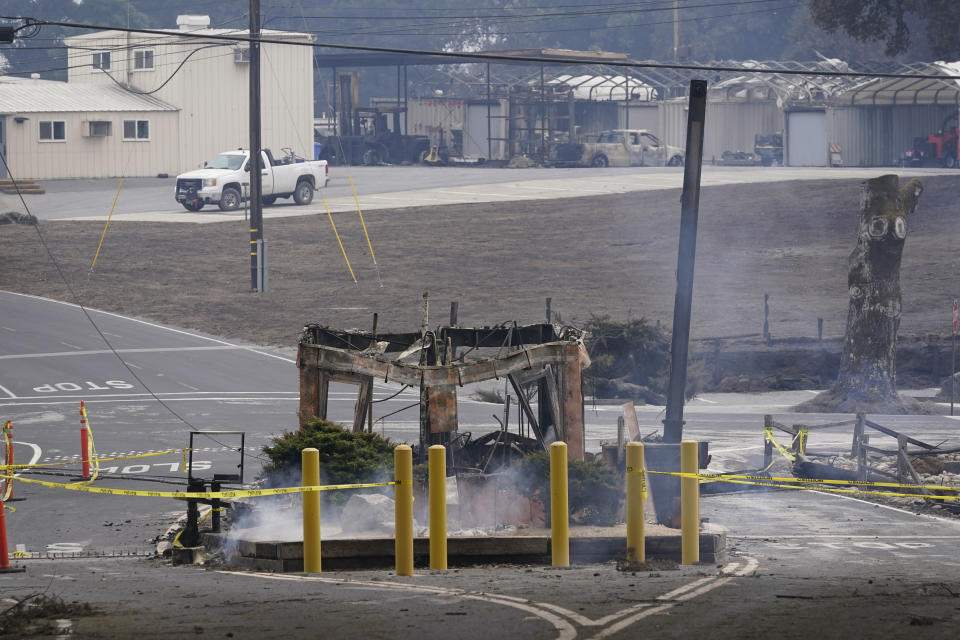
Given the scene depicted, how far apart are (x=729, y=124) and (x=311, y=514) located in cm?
6910

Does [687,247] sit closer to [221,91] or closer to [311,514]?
[311,514]

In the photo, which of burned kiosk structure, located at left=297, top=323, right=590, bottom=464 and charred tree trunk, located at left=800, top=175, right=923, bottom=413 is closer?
burned kiosk structure, located at left=297, top=323, right=590, bottom=464

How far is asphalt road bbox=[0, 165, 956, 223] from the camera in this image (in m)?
54.5

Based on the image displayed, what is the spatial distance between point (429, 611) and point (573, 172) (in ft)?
199

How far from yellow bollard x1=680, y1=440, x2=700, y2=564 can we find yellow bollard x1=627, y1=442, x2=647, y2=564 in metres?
0.38

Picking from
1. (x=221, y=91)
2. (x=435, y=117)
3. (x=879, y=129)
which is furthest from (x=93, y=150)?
(x=879, y=129)

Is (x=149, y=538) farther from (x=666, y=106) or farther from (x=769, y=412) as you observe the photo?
(x=666, y=106)

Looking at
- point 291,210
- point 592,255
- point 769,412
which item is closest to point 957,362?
point 769,412

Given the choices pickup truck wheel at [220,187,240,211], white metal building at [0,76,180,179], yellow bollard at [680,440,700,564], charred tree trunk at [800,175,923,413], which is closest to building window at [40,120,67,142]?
white metal building at [0,76,180,179]

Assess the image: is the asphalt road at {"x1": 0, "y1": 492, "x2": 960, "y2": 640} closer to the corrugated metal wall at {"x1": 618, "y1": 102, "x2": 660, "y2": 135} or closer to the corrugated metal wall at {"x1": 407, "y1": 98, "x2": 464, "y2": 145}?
the corrugated metal wall at {"x1": 618, "y1": 102, "x2": 660, "y2": 135}

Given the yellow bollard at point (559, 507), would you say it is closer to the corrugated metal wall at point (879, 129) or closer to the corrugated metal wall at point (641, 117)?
the corrugated metal wall at point (879, 129)

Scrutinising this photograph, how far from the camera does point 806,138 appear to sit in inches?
2768

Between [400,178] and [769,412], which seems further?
[400,178]

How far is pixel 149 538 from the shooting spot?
1555 centimetres
